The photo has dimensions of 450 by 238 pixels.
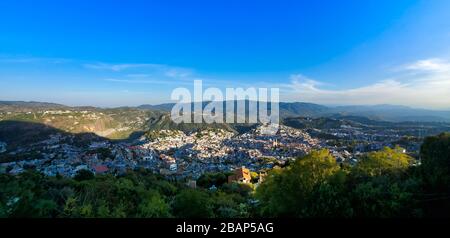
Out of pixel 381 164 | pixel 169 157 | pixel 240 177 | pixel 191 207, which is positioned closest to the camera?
pixel 191 207

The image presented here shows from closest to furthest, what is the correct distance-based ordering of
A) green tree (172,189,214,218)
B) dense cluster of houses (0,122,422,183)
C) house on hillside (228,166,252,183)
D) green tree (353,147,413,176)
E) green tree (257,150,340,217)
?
green tree (257,150,340,217), green tree (172,189,214,218), green tree (353,147,413,176), house on hillside (228,166,252,183), dense cluster of houses (0,122,422,183)

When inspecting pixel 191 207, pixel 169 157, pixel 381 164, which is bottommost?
pixel 169 157

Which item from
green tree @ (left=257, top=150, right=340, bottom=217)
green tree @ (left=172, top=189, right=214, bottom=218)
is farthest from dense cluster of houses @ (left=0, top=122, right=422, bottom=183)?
green tree @ (left=257, top=150, right=340, bottom=217)

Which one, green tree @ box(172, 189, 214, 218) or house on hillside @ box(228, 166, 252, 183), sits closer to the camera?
green tree @ box(172, 189, 214, 218)

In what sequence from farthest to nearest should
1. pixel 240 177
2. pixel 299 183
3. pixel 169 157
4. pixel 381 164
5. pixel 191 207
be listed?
1. pixel 169 157
2. pixel 240 177
3. pixel 381 164
4. pixel 191 207
5. pixel 299 183

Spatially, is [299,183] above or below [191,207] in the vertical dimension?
above

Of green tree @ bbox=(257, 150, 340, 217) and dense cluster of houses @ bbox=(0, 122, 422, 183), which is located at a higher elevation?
green tree @ bbox=(257, 150, 340, 217)

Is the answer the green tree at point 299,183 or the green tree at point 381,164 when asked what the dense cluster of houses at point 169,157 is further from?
the green tree at point 299,183

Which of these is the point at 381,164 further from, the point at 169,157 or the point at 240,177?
the point at 169,157

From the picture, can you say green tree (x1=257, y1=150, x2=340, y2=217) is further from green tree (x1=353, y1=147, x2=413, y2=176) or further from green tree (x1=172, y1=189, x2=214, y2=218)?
green tree (x1=172, y1=189, x2=214, y2=218)

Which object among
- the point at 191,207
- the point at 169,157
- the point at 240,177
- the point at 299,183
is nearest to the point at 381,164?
the point at 299,183

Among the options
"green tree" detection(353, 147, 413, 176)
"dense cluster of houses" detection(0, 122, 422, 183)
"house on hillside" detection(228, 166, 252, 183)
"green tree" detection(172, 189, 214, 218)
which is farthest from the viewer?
"dense cluster of houses" detection(0, 122, 422, 183)
